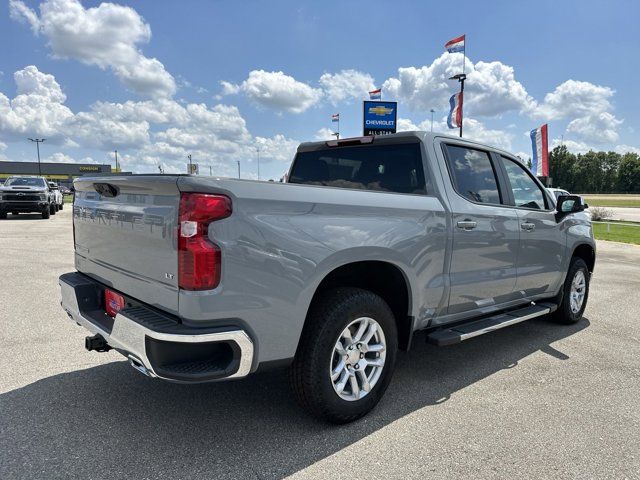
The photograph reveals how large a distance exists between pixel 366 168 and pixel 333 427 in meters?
2.06

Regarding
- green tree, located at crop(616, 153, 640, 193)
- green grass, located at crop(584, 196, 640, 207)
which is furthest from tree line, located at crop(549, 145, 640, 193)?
green grass, located at crop(584, 196, 640, 207)

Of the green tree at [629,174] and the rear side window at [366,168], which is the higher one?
the green tree at [629,174]

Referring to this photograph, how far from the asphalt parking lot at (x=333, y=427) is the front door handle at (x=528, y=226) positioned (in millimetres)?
1188

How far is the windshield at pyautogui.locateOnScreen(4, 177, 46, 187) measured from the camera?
19031 millimetres

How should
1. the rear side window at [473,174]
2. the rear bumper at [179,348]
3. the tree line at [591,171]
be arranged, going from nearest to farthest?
the rear bumper at [179,348]
the rear side window at [473,174]
the tree line at [591,171]

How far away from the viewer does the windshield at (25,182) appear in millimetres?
19031

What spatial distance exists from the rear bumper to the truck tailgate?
0.40 ft

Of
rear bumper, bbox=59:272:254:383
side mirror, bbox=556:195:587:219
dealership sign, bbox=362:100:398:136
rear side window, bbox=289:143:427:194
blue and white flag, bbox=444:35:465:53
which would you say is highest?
blue and white flag, bbox=444:35:465:53

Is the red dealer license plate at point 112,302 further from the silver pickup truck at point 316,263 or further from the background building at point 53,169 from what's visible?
the background building at point 53,169

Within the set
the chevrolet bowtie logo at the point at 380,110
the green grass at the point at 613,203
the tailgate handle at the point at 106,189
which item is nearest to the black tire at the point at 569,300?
the tailgate handle at the point at 106,189

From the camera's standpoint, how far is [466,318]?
3.80 metres

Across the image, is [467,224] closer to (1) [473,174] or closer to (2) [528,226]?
(1) [473,174]

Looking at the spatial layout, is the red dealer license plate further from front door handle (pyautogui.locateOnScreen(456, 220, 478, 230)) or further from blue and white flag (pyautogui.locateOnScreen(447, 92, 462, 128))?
blue and white flag (pyautogui.locateOnScreen(447, 92, 462, 128))

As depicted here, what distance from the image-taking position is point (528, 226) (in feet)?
14.1
